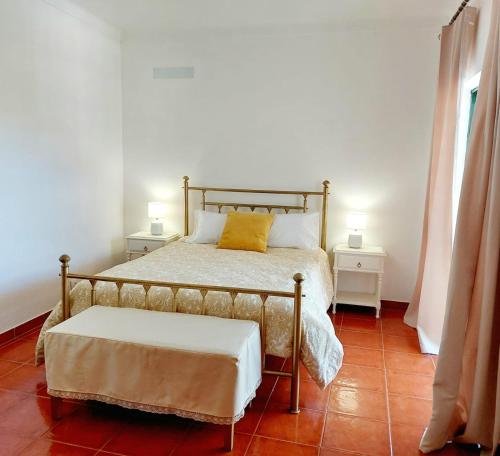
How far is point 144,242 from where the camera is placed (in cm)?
454

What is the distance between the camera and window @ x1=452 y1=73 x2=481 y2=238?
3.39 m

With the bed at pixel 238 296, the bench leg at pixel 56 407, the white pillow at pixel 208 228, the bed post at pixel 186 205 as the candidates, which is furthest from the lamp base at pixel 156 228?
the bench leg at pixel 56 407

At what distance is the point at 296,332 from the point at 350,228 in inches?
78.7

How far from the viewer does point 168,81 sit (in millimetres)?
4605

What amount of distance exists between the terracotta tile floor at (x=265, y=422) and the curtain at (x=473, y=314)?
0.18 meters

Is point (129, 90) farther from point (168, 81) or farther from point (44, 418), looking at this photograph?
point (44, 418)

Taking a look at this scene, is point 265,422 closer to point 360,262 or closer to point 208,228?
point 360,262

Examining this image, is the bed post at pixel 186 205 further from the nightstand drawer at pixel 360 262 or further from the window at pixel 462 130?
the window at pixel 462 130

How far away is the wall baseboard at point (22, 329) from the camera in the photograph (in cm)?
336

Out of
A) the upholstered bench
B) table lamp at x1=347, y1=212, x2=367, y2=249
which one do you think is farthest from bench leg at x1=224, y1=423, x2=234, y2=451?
table lamp at x1=347, y1=212, x2=367, y2=249

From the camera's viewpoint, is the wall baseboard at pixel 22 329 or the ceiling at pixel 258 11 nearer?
the wall baseboard at pixel 22 329

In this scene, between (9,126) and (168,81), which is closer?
(9,126)

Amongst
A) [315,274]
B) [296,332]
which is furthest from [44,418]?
[315,274]

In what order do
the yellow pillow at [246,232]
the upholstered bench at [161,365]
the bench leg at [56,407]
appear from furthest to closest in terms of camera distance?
the yellow pillow at [246,232]
the bench leg at [56,407]
the upholstered bench at [161,365]
